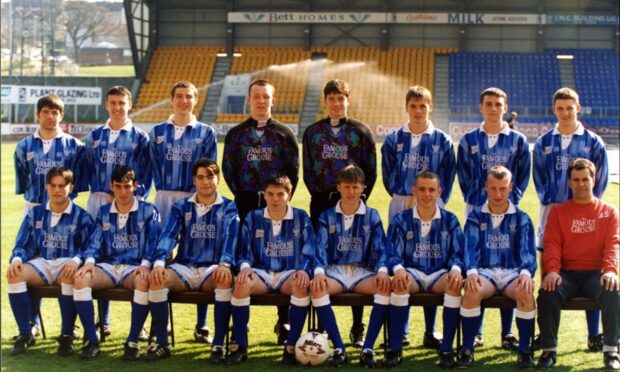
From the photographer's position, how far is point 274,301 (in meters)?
4.81

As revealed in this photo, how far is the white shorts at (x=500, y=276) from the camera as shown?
4727mm

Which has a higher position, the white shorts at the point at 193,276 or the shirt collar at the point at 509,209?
the shirt collar at the point at 509,209

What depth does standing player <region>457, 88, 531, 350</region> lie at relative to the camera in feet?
17.2

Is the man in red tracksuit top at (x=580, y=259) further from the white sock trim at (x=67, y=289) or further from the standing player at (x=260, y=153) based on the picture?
the white sock trim at (x=67, y=289)

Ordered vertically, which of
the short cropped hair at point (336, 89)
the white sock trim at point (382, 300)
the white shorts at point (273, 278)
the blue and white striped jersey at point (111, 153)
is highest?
the short cropped hair at point (336, 89)

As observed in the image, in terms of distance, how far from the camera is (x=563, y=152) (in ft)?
17.3

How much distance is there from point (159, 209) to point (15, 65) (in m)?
33.7

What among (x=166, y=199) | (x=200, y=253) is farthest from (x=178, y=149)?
(x=200, y=253)

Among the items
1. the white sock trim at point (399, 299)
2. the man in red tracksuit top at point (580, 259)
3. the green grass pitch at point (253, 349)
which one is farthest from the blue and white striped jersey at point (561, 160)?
the white sock trim at point (399, 299)

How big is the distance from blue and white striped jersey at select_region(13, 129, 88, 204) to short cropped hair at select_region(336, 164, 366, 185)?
1998mm

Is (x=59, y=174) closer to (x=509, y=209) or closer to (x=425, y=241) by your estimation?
(x=425, y=241)

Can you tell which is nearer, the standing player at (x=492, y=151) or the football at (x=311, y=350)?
the football at (x=311, y=350)

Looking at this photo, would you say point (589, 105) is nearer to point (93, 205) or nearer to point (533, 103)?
point (533, 103)

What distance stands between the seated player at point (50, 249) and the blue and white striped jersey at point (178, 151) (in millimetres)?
621
